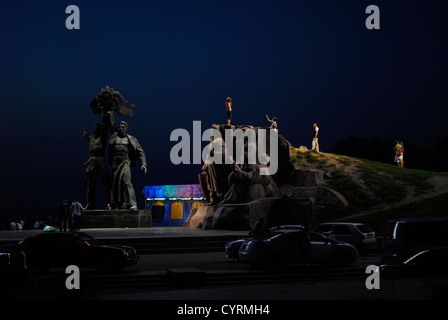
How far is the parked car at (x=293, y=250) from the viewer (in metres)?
15.8

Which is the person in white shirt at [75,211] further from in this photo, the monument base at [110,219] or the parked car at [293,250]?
the parked car at [293,250]

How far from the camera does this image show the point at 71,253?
1494cm

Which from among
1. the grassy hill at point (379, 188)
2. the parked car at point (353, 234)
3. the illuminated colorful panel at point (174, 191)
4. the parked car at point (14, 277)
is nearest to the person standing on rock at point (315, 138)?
the grassy hill at point (379, 188)

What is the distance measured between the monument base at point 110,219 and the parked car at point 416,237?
20181 millimetres

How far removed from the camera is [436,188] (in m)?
33.5

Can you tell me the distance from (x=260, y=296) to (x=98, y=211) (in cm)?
2149

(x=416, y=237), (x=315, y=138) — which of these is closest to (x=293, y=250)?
(x=416, y=237)

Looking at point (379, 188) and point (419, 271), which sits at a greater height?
point (379, 188)

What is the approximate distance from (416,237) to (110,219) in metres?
21.1

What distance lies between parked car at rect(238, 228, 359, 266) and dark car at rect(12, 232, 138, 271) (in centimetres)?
348

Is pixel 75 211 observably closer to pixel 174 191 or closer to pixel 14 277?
pixel 14 277
